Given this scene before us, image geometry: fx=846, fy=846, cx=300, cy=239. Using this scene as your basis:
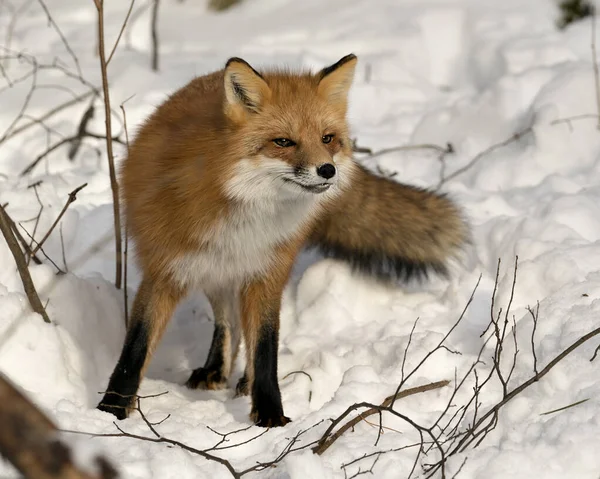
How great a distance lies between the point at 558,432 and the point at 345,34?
4.92 metres

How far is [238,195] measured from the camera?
10.3 ft

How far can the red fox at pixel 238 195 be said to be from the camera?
10.3 ft

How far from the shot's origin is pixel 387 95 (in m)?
6.41

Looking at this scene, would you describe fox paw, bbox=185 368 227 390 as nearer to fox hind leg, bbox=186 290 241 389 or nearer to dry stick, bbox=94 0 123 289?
fox hind leg, bbox=186 290 241 389

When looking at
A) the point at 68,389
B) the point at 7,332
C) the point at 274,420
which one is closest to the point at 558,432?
the point at 274,420

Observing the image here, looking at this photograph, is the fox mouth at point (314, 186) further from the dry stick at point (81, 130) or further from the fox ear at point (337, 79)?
the dry stick at point (81, 130)

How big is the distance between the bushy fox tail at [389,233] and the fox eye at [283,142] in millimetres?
1018

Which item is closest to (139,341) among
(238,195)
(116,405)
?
(116,405)

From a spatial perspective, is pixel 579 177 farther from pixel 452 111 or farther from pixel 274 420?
pixel 274 420

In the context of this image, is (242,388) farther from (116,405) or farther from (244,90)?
(244,90)

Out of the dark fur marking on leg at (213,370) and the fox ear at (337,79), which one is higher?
the fox ear at (337,79)

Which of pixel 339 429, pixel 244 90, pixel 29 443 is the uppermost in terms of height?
pixel 29 443

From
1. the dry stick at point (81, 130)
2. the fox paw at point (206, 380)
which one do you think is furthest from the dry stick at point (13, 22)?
the fox paw at point (206, 380)

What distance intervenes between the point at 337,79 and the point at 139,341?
134cm
